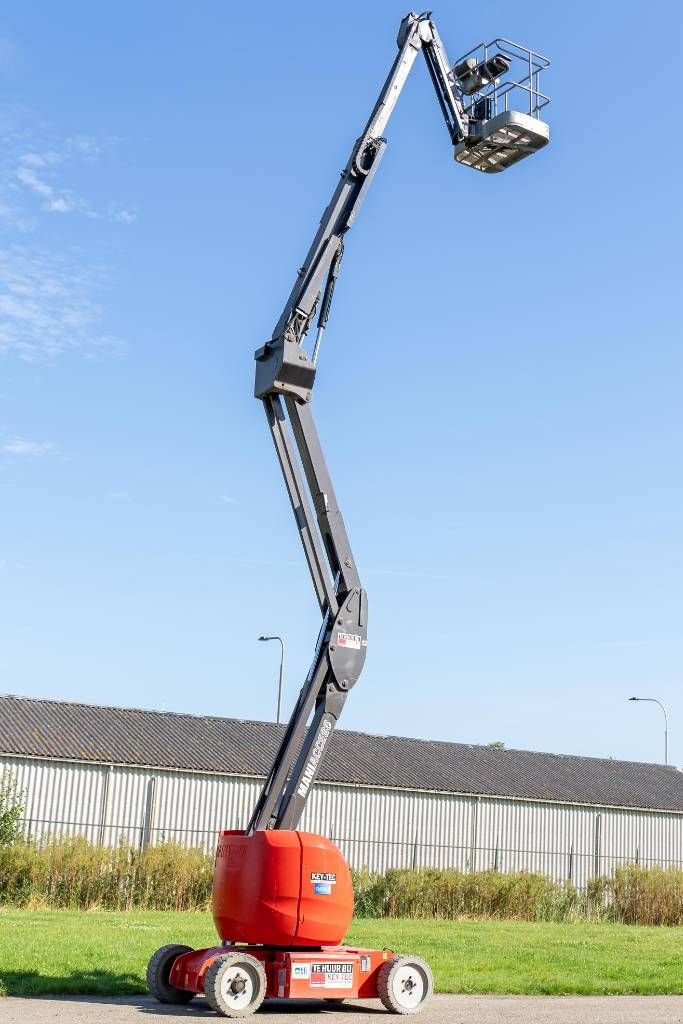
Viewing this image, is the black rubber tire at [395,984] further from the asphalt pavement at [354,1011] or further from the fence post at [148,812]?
the fence post at [148,812]

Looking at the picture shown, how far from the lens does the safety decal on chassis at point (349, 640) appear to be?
13758mm

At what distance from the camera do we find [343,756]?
49.9 metres

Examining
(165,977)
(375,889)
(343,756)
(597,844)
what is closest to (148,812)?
(343,756)

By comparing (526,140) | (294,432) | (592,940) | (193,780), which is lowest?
(592,940)

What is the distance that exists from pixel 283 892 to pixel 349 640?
2.83 meters

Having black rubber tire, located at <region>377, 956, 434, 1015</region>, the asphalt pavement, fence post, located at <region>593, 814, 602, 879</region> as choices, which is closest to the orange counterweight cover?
black rubber tire, located at <region>377, 956, 434, 1015</region>

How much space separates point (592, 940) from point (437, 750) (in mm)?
30541

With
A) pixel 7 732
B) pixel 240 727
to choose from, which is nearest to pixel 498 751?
pixel 240 727

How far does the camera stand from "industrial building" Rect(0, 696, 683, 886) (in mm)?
41938

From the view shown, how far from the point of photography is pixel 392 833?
47562 mm

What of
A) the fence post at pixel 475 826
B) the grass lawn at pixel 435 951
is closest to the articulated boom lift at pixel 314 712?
the grass lawn at pixel 435 951

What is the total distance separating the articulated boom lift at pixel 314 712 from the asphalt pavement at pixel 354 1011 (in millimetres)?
266

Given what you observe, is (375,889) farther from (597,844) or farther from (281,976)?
(597,844)

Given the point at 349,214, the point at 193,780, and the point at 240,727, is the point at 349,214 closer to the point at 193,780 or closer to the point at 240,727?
the point at 193,780
